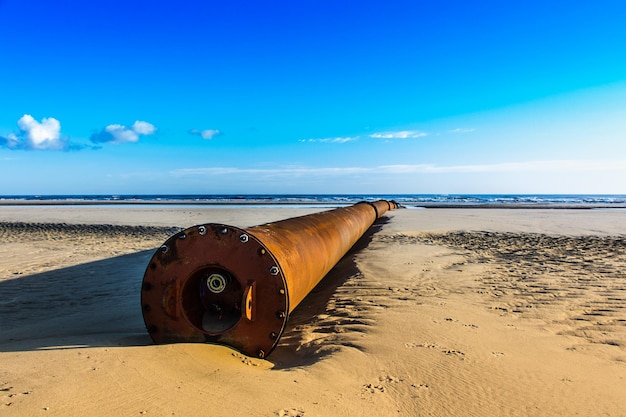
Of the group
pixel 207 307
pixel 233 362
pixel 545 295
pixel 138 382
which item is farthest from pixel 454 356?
pixel 545 295

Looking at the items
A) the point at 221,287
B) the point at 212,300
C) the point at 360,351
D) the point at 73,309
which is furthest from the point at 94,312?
the point at 360,351

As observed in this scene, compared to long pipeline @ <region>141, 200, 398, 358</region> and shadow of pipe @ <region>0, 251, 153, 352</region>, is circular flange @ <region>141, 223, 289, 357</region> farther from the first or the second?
shadow of pipe @ <region>0, 251, 153, 352</region>

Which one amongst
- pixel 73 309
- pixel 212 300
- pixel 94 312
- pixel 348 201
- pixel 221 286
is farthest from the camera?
pixel 348 201

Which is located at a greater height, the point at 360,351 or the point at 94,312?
the point at 360,351

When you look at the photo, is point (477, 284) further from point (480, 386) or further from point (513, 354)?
point (480, 386)

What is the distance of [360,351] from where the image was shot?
3387mm

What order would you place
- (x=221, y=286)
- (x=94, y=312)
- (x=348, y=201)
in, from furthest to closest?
(x=348, y=201) → (x=94, y=312) → (x=221, y=286)

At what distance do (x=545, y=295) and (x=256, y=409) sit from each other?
464 cm

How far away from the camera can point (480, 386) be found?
274 cm

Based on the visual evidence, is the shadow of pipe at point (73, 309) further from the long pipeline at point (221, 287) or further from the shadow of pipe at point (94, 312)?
the long pipeline at point (221, 287)

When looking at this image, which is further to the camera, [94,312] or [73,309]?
[73,309]

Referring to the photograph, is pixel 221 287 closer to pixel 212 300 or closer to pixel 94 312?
pixel 212 300

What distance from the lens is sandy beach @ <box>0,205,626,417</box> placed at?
7.69ft

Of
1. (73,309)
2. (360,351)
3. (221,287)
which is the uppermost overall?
(221,287)
